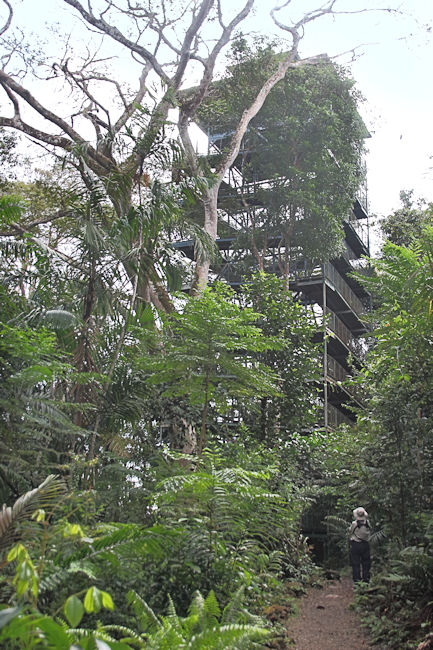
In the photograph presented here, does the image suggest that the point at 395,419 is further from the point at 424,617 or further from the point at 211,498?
the point at 211,498

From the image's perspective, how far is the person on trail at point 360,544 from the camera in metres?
8.47

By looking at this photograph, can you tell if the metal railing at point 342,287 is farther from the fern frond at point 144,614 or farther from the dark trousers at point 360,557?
the fern frond at point 144,614

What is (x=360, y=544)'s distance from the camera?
8.47 m

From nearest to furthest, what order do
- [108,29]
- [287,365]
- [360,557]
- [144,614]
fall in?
[144,614] < [360,557] < [287,365] < [108,29]

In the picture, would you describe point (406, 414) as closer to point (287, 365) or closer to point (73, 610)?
point (287, 365)

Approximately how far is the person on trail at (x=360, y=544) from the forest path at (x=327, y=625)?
1.21 ft

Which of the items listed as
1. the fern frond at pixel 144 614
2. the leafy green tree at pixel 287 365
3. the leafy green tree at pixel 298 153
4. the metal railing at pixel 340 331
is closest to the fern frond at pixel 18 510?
the fern frond at pixel 144 614

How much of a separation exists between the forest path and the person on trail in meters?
0.37

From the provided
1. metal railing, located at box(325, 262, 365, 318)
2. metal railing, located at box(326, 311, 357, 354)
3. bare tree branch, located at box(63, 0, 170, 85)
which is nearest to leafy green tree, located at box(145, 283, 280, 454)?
bare tree branch, located at box(63, 0, 170, 85)

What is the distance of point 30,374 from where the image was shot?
196 inches

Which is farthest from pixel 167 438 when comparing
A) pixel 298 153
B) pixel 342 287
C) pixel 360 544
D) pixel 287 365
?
pixel 342 287

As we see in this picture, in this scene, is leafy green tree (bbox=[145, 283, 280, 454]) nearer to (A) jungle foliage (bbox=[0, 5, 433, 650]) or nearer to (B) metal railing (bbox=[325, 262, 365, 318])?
(A) jungle foliage (bbox=[0, 5, 433, 650])

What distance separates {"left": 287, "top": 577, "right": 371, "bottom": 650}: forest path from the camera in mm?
5992

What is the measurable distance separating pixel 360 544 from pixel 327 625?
1861mm
